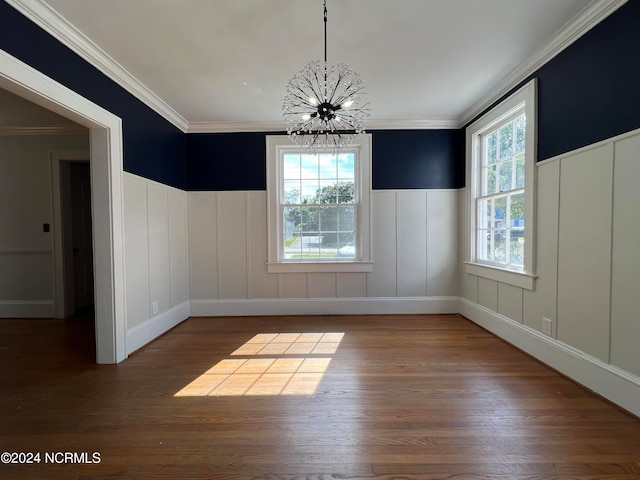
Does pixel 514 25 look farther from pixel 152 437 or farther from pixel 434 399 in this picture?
pixel 152 437

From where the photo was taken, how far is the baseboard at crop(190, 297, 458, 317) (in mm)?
3840

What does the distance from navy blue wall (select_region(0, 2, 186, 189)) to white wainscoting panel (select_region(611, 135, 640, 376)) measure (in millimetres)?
3807

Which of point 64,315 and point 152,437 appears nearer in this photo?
point 152,437

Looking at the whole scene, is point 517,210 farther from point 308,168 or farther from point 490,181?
point 308,168

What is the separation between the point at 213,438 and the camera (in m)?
1.56

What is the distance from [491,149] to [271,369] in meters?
3.38

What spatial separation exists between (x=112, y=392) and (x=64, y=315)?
274 cm

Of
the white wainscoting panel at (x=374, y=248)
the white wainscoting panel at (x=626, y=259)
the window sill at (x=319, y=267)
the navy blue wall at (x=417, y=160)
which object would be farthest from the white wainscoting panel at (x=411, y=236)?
the white wainscoting panel at (x=626, y=259)

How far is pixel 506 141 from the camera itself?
2998 mm

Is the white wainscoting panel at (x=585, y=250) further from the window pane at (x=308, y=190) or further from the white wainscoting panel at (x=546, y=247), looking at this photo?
the window pane at (x=308, y=190)

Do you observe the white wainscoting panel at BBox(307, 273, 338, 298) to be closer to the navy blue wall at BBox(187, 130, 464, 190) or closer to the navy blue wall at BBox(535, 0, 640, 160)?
the navy blue wall at BBox(187, 130, 464, 190)

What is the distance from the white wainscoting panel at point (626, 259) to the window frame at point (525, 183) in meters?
0.69

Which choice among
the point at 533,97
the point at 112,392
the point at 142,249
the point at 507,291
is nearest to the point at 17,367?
the point at 112,392

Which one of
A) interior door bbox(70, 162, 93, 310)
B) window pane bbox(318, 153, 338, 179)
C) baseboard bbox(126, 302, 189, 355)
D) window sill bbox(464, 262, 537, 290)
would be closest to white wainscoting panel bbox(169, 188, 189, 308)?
baseboard bbox(126, 302, 189, 355)
